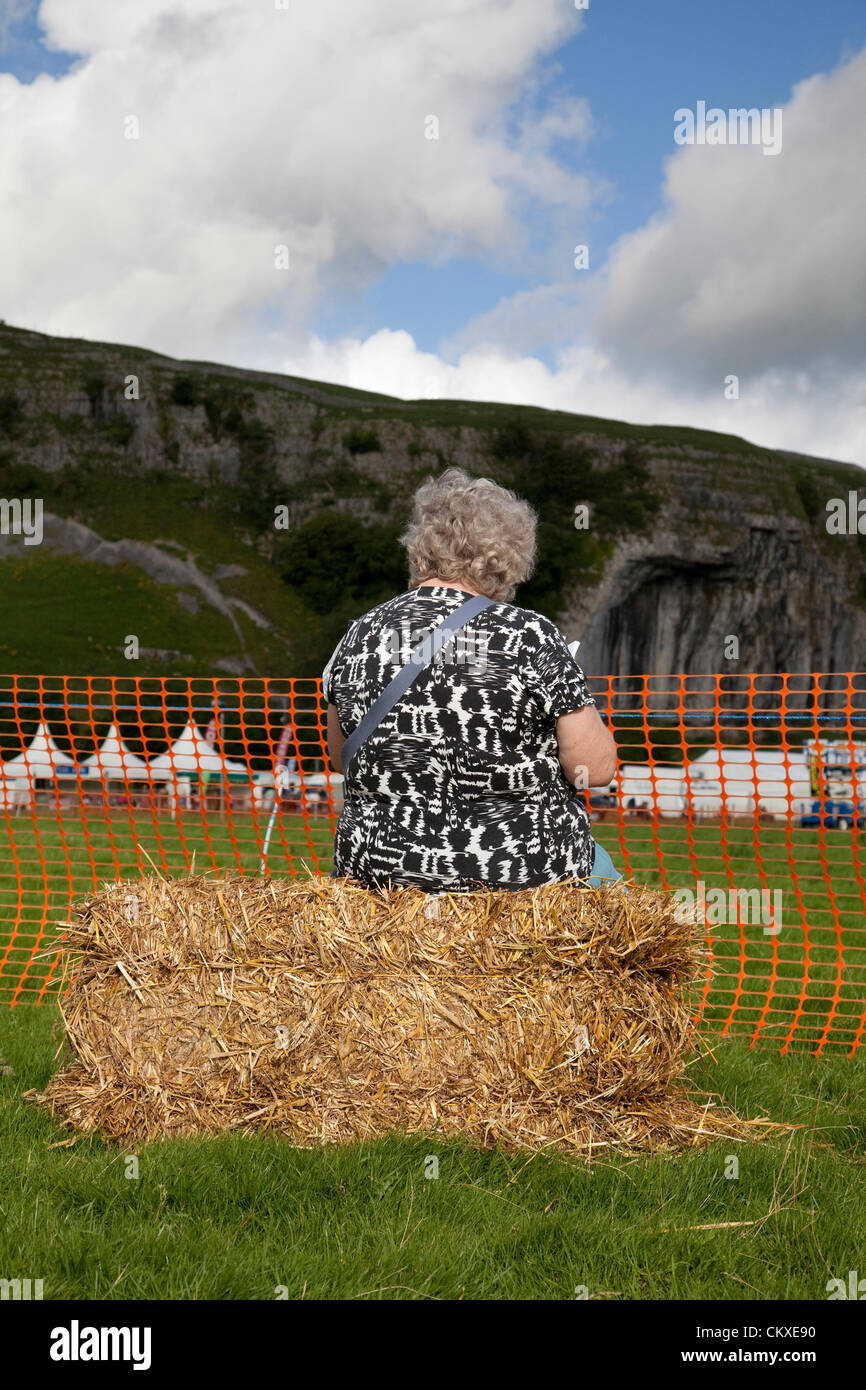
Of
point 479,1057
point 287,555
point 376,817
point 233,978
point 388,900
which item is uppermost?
point 287,555

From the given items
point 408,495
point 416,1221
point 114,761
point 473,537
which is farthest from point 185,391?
point 416,1221

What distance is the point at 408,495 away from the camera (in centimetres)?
9544

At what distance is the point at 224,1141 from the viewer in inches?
126

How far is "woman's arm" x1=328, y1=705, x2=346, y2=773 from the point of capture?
392cm

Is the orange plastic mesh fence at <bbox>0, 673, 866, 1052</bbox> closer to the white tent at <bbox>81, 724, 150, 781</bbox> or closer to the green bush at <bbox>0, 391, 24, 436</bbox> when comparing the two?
the white tent at <bbox>81, 724, 150, 781</bbox>

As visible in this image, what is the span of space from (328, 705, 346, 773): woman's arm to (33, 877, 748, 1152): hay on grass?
50 centimetres

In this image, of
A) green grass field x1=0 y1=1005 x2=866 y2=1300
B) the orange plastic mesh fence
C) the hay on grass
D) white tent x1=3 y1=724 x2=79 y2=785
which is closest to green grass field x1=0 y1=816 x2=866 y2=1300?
green grass field x1=0 y1=1005 x2=866 y2=1300

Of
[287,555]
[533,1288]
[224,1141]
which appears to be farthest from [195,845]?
[287,555]

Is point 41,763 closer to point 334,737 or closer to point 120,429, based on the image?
point 334,737

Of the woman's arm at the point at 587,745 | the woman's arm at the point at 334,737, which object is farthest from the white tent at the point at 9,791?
the woman's arm at the point at 587,745

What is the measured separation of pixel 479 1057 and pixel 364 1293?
1.00 metres

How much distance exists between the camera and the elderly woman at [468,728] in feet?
11.3

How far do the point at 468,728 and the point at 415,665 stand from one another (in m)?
0.28
